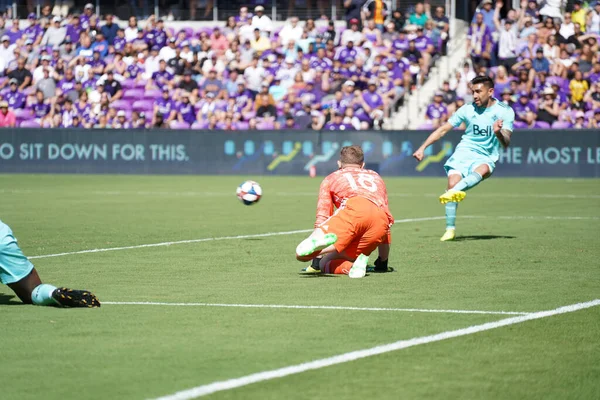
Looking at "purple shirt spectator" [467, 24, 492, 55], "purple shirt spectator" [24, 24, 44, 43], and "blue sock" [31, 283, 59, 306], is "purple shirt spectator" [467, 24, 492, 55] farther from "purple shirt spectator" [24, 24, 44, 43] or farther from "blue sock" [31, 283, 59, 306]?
"blue sock" [31, 283, 59, 306]

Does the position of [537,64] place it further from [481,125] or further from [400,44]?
[481,125]

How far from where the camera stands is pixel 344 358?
6.53 meters

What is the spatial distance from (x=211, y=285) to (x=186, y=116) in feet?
78.2

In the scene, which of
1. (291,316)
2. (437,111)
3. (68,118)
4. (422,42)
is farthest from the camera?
(68,118)

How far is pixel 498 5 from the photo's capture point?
105 ft

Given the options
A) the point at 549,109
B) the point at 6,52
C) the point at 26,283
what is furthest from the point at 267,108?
the point at 26,283

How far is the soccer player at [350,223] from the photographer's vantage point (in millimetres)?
10289

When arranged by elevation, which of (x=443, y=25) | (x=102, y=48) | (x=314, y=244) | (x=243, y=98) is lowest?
(x=243, y=98)

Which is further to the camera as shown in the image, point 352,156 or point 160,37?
point 160,37

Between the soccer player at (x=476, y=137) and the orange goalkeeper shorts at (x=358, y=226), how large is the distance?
420cm

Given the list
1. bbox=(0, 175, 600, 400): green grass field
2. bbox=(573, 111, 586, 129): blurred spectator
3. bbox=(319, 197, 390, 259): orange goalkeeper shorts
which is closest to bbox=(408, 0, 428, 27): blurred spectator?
bbox=(573, 111, 586, 129): blurred spectator

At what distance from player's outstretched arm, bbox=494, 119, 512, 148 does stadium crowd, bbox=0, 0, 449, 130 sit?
17.0 metres

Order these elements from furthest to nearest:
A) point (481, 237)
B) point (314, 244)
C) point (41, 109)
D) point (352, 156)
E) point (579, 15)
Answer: point (41, 109), point (579, 15), point (481, 237), point (352, 156), point (314, 244)

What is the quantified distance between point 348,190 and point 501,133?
4.12 metres
